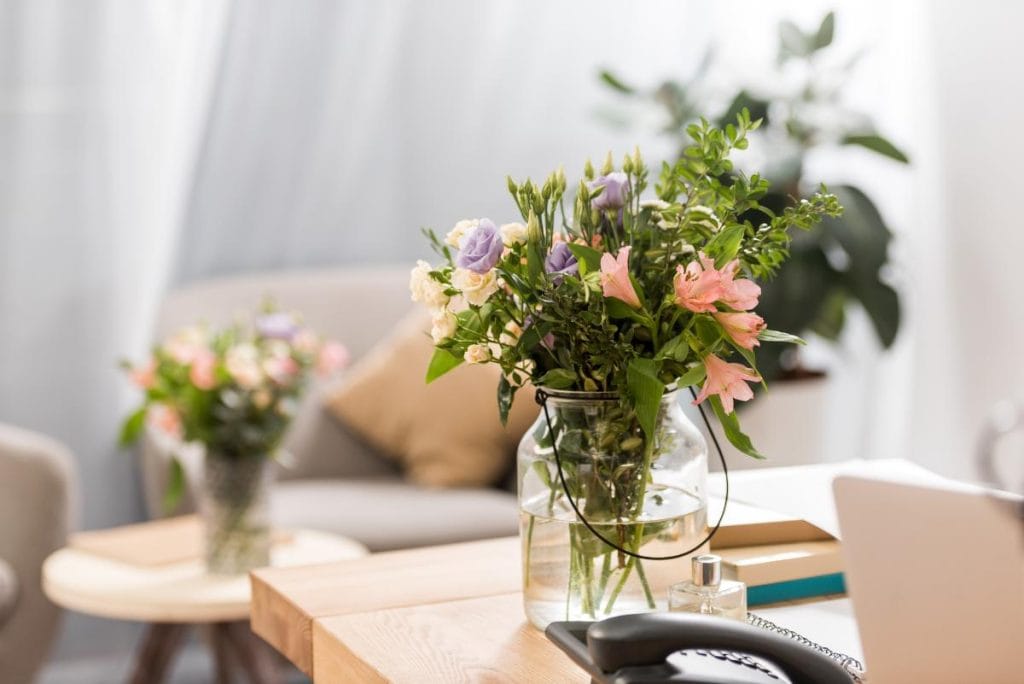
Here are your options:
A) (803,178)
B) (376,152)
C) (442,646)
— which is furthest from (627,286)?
(376,152)

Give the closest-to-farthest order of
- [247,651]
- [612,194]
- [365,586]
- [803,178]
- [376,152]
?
[612,194]
[365,586]
[247,651]
[803,178]
[376,152]

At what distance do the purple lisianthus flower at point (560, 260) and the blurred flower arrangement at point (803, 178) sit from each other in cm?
205

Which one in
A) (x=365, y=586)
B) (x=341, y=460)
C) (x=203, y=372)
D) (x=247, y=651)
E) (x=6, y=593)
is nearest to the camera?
(x=365, y=586)

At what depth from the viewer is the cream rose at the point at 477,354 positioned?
1.10m

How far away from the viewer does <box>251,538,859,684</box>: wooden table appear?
3.49 feet

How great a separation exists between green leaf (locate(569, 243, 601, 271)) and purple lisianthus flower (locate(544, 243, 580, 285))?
0.05 feet

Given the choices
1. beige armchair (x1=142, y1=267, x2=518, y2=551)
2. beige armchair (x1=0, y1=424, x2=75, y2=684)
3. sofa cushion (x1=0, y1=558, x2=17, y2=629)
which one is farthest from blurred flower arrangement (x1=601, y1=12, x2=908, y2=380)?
sofa cushion (x1=0, y1=558, x2=17, y2=629)

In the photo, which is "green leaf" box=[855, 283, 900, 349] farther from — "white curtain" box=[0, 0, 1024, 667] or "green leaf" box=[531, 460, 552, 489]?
"green leaf" box=[531, 460, 552, 489]

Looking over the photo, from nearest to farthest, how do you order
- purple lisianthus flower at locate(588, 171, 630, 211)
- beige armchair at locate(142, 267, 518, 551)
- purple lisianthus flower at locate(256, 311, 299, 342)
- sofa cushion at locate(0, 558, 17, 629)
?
purple lisianthus flower at locate(588, 171, 630, 211), purple lisianthus flower at locate(256, 311, 299, 342), sofa cushion at locate(0, 558, 17, 629), beige armchair at locate(142, 267, 518, 551)

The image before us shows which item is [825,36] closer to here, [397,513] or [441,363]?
[397,513]

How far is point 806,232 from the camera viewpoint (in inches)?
133

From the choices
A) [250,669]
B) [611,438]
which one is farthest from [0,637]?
[611,438]

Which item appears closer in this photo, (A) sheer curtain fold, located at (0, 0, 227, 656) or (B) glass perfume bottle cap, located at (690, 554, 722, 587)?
(B) glass perfume bottle cap, located at (690, 554, 722, 587)

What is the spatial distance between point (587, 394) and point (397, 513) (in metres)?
1.86
